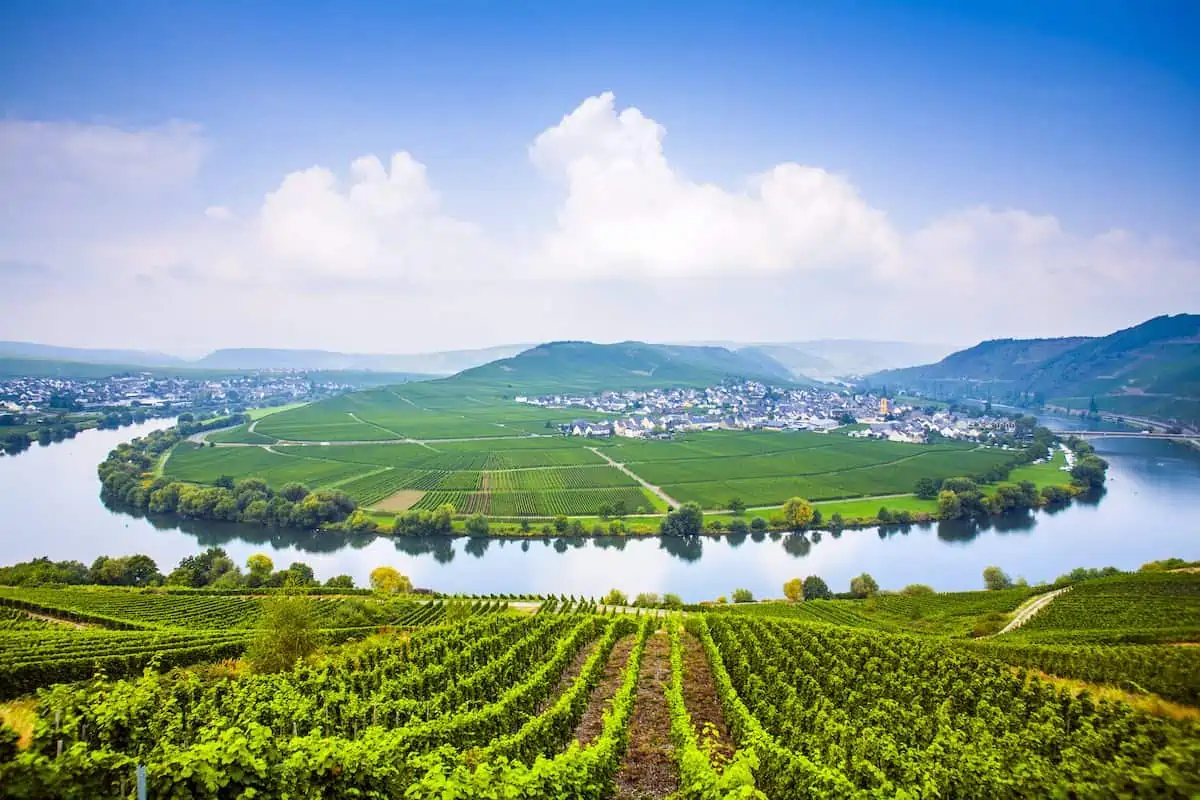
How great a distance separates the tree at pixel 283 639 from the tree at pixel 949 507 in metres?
62.2

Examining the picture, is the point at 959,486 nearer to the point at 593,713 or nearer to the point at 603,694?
the point at 603,694

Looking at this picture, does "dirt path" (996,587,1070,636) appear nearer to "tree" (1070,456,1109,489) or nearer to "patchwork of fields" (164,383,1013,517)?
"patchwork of fields" (164,383,1013,517)

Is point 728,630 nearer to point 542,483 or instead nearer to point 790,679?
point 790,679

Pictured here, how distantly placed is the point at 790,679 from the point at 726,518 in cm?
4359

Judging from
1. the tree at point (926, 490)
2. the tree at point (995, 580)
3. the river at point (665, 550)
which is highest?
the tree at point (926, 490)

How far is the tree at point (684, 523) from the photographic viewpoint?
56156 mm

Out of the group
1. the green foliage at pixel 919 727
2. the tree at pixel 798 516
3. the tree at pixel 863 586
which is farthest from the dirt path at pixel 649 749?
the tree at pixel 798 516

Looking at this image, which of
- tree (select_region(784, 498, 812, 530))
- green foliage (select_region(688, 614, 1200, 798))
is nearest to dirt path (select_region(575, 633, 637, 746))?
green foliage (select_region(688, 614, 1200, 798))

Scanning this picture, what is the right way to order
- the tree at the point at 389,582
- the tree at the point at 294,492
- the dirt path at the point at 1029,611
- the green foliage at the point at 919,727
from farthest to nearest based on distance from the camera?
the tree at the point at 294,492 → the tree at the point at 389,582 → the dirt path at the point at 1029,611 → the green foliage at the point at 919,727

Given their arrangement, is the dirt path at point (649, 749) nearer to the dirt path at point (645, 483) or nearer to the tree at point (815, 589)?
the tree at point (815, 589)

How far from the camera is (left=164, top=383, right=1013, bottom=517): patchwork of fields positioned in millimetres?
66688

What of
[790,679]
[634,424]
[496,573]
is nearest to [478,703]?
[790,679]

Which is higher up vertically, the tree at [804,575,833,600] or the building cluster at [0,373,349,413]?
the building cluster at [0,373,349,413]

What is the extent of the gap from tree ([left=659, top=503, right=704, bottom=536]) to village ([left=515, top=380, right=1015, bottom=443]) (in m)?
53.2
